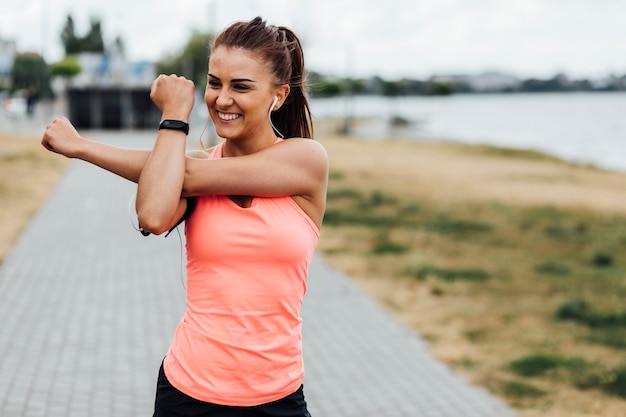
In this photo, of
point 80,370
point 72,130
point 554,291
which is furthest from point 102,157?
point 554,291

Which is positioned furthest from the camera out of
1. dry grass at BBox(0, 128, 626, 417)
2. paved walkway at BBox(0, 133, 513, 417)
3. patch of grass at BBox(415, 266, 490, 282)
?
patch of grass at BBox(415, 266, 490, 282)

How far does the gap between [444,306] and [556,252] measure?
13.8ft

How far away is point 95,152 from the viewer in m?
2.16

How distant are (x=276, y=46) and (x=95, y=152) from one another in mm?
510

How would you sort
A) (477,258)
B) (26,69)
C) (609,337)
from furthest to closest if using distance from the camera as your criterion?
1. (26,69)
2. (477,258)
3. (609,337)

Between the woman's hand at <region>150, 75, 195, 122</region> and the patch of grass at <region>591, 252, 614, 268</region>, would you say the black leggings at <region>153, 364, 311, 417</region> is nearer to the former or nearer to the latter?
the woman's hand at <region>150, 75, 195, 122</region>

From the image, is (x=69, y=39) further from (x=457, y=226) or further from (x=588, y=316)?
(x=588, y=316)

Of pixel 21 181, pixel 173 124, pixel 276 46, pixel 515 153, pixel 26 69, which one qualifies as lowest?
pixel 515 153

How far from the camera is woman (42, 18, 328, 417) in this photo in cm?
212

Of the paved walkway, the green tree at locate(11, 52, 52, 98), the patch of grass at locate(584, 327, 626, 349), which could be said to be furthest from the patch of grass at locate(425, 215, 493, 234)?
the green tree at locate(11, 52, 52, 98)

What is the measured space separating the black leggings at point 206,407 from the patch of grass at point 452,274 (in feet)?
24.5

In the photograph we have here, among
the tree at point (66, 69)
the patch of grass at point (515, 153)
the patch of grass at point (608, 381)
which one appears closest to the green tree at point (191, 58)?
the tree at point (66, 69)

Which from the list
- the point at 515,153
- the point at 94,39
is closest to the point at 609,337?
the point at 515,153

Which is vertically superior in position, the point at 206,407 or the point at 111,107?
the point at 206,407
